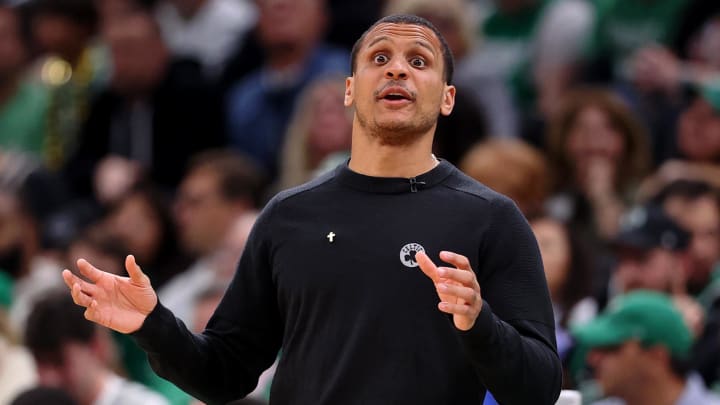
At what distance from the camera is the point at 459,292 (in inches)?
130

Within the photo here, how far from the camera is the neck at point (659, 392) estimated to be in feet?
20.5

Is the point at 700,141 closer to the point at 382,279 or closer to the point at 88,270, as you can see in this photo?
the point at 382,279

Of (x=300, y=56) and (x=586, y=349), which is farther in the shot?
(x=300, y=56)

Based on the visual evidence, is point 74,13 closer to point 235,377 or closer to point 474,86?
point 474,86

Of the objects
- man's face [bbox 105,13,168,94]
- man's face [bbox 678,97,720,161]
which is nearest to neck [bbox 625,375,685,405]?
man's face [bbox 678,97,720,161]

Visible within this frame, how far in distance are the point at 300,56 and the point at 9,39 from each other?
2.51m

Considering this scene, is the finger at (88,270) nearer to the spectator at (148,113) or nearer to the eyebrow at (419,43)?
the eyebrow at (419,43)

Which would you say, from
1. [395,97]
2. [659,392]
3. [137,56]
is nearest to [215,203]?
[137,56]

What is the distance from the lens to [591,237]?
8.06 m

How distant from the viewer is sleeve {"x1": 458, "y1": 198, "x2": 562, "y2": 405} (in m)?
3.43

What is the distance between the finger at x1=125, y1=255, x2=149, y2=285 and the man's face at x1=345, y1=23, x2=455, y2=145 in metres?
0.67

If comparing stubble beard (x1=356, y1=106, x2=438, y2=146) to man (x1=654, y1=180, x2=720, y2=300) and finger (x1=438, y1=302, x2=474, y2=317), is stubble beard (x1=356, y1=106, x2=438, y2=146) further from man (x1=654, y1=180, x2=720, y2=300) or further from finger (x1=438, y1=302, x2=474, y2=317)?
A: man (x1=654, y1=180, x2=720, y2=300)

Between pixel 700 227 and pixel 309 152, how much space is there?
2284 mm

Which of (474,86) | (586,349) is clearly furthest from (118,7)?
(586,349)
